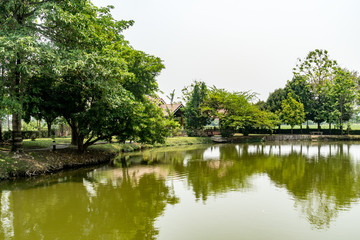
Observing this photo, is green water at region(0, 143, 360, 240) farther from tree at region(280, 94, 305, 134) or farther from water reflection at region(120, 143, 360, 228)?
tree at region(280, 94, 305, 134)

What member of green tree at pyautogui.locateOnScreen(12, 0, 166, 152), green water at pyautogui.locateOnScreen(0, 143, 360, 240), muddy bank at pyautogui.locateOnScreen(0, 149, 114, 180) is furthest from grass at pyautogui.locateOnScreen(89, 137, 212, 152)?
green water at pyautogui.locateOnScreen(0, 143, 360, 240)

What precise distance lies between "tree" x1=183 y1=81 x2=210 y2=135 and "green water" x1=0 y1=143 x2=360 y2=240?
88.8ft

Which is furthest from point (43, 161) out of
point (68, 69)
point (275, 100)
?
point (275, 100)

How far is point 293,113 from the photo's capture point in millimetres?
44750

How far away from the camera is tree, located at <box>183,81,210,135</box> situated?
135ft

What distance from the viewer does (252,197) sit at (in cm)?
967

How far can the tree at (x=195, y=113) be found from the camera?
4119 cm

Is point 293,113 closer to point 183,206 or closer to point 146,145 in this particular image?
point 146,145

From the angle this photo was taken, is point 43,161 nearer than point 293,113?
Yes

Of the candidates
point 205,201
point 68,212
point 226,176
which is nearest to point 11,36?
point 68,212

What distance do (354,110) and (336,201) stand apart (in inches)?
1666

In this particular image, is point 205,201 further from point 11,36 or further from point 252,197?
point 11,36

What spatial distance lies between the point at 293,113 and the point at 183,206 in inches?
1608

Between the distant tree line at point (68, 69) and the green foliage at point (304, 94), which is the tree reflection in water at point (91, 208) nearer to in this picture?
the distant tree line at point (68, 69)
